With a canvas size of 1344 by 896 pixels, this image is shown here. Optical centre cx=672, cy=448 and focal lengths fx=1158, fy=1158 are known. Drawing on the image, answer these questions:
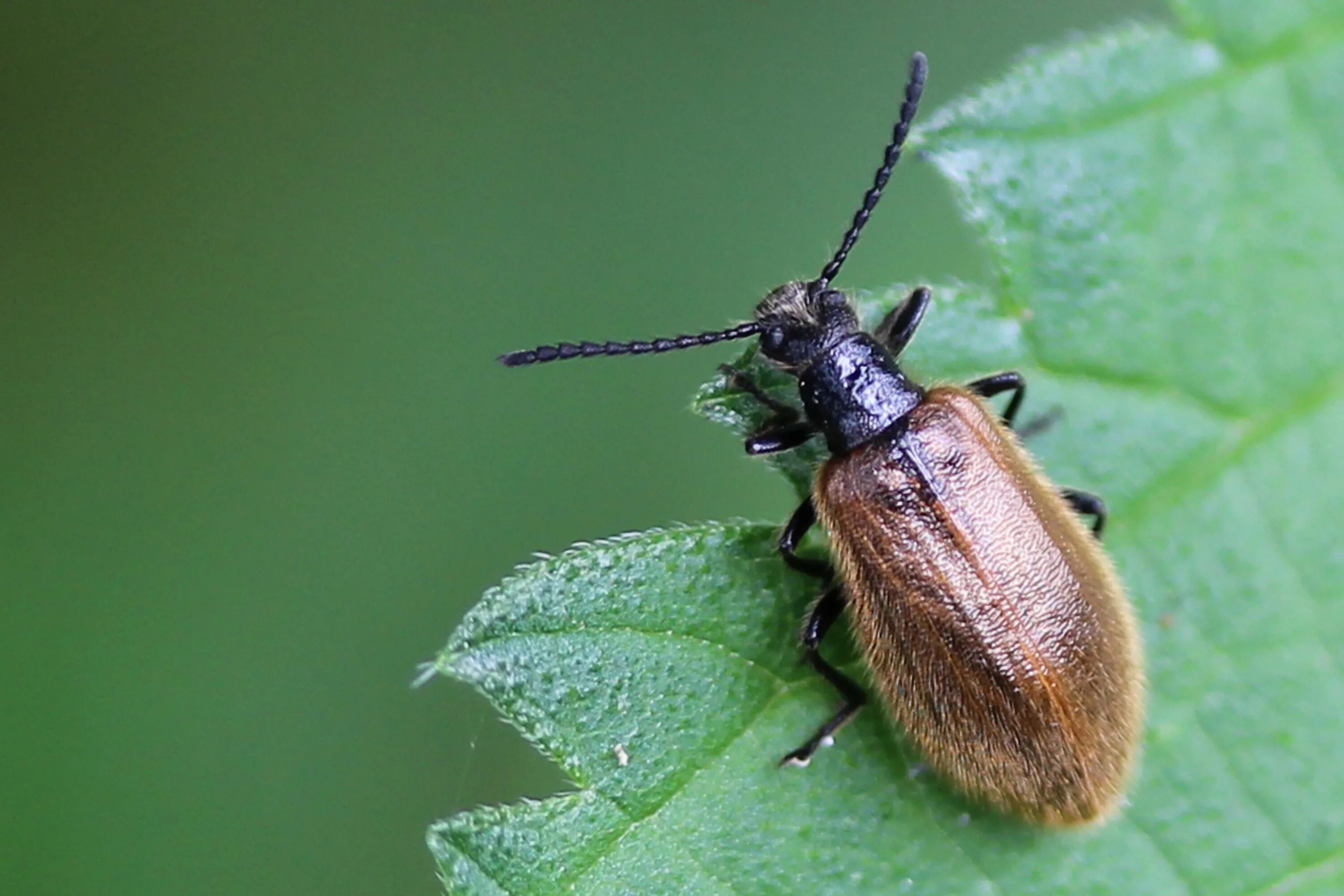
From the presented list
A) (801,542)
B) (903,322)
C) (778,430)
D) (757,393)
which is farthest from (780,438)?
(903,322)

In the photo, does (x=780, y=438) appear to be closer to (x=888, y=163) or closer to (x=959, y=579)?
(x=959, y=579)

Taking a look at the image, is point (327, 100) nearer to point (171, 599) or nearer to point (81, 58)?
point (81, 58)

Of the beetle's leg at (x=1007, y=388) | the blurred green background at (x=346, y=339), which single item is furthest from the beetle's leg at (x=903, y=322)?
the blurred green background at (x=346, y=339)

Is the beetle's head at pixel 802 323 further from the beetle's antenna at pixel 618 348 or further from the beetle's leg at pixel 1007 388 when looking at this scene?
the beetle's leg at pixel 1007 388

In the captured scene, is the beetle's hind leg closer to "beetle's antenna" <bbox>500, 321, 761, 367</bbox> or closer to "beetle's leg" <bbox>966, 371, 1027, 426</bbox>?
"beetle's antenna" <bbox>500, 321, 761, 367</bbox>

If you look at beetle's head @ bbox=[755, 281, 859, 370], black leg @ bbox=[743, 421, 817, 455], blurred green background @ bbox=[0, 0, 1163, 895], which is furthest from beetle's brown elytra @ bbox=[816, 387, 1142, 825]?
blurred green background @ bbox=[0, 0, 1163, 895]
